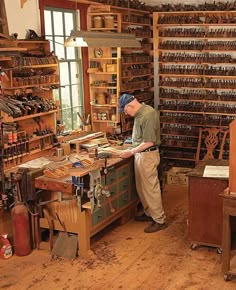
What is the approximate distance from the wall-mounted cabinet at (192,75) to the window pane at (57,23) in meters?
2.14

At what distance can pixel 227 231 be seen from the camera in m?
4.59

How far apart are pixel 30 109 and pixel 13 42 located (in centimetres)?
80

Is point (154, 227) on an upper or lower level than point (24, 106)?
lower

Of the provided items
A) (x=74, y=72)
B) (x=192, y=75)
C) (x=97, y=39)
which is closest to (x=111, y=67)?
(x=74, y=72)

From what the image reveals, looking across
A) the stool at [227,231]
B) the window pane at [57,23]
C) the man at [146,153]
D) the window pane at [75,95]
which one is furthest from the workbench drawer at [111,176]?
the window pane at [57,23]

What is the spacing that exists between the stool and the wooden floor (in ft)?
0.36

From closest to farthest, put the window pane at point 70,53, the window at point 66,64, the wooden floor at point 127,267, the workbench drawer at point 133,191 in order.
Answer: the wooden floor at point 127,267
the workbench drawer at point 133,191
the window at point 66,64
the window pane at point 70,53

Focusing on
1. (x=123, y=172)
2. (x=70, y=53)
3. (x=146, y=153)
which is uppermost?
(x=70, y=53)

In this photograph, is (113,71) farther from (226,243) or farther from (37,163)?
(226,243)

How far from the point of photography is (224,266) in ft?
15.3

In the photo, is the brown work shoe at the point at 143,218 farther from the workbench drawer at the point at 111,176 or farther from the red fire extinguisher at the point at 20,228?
the red fire extinguisher at the point at 20,228

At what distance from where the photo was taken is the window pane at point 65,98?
22.4 feet

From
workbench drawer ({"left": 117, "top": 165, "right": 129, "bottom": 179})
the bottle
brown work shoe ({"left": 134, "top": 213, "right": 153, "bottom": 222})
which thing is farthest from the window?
the bottle

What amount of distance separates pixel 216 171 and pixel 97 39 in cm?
198
